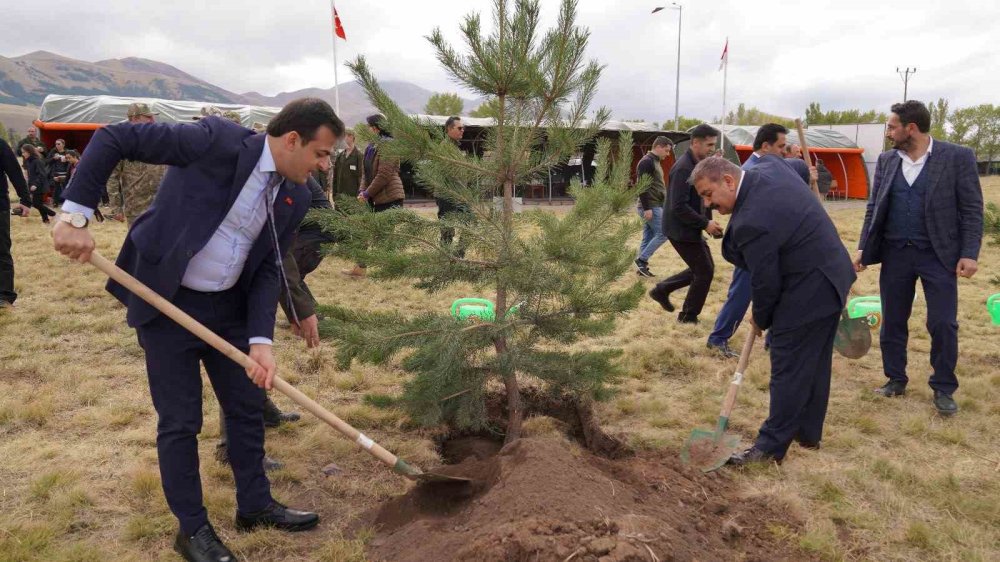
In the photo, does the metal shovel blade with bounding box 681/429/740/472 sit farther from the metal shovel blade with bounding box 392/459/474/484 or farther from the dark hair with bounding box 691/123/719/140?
the dark hair with bounding box 691/123/719/140

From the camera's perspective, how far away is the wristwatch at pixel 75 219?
2.16 meters

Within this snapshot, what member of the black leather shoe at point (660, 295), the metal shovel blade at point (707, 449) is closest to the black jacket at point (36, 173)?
the black leather shoe at point (660, 295)

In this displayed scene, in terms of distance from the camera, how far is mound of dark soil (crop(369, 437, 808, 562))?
222 cm

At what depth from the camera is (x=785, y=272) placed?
3549 millimetres

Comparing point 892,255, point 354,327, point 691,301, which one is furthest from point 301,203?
point 691,301

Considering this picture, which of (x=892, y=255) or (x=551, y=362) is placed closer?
(x=551, y=362)

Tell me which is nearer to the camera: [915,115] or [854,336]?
[915,115]

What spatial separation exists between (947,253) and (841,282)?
138cm

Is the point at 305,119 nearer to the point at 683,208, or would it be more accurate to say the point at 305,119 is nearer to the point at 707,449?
the point at 707,449

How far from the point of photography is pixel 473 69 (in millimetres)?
3289

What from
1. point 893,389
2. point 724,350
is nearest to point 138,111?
point 724,350

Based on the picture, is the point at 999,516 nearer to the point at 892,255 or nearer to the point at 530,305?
the point at 892,255

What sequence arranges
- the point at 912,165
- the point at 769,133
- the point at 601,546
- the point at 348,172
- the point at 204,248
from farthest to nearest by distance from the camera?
Result: 1. the point at 348,172
2. the point at 769,133
3. the point at 912,165
4. the point at 204,248
5. the point at 601,546

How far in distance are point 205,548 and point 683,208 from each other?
14.6 feet
